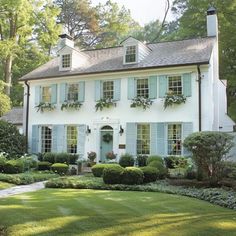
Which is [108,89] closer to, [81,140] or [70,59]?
[81,140]

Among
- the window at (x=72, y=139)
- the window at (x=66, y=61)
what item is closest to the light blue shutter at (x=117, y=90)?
the window at (x=72, y=139)

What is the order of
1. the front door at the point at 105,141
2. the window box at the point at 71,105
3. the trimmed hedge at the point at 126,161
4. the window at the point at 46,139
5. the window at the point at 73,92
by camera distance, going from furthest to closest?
the window at the point at 46,139 → the window at the point at 73,92 → the window box at the point at 71,105 → the front door at the point at 105,141 → the trimmed hedge at the point at 126,161

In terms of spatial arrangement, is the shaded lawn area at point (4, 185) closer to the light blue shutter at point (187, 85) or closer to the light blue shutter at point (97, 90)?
the light blue shutter at point (97, 90)

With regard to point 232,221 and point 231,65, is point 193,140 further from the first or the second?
point 231,65

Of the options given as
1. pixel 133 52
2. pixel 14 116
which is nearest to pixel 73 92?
pixel 133 52

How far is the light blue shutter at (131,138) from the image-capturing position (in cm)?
1764

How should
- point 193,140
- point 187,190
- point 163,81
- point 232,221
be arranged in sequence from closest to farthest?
point 232,221 → point 187,190 → point 193,140 → point 163,81

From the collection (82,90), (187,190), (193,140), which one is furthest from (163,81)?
(187,190)

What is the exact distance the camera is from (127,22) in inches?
1426

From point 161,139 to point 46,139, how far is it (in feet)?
22.8

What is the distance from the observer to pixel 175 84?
17.2 meters

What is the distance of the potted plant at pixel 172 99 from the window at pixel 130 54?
3074mm

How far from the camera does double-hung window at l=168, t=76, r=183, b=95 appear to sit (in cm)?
1708

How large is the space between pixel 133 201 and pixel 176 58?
1037 centimetres
